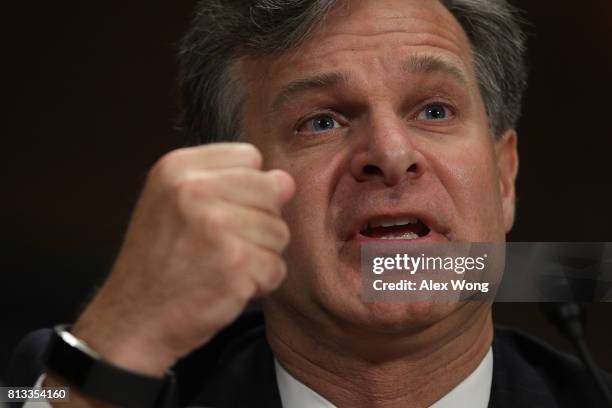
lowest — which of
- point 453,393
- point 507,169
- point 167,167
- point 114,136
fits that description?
point 453,393

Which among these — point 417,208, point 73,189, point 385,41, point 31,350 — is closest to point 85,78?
point 73,189

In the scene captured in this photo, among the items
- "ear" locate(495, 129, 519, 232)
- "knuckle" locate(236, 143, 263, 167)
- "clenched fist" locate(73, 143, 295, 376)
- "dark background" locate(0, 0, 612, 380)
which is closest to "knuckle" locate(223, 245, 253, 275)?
"clenched fist" locate(73, 143, 295, 376)

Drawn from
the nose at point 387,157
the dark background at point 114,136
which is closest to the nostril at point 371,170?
the nose at point 387,157

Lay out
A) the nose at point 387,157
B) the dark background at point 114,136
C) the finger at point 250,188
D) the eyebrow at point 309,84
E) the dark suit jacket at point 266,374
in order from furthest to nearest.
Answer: the dark background at point 114,136 < the dark suit jacket at point 266,374 < the eyebrow at point 309,84 < the nose at point 387,157 < the finger at point 250,188

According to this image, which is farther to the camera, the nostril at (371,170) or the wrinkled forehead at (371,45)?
the wrinkled forehead at (371,45)

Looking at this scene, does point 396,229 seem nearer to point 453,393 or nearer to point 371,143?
point 371,143

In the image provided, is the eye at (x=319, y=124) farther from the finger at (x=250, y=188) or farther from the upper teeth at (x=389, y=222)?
the finger at (x=250, y=188)

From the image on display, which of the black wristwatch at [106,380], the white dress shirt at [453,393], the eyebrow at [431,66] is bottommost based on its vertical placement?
the white dress shirt at [453,393]

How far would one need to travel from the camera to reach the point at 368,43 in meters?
1.53

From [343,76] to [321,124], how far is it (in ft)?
0.30

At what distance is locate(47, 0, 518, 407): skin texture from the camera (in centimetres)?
124

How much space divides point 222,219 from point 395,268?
1.22 feet

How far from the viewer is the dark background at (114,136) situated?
1960 millimetres

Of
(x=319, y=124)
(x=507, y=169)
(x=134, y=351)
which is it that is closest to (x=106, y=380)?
(x=134, y=351)
